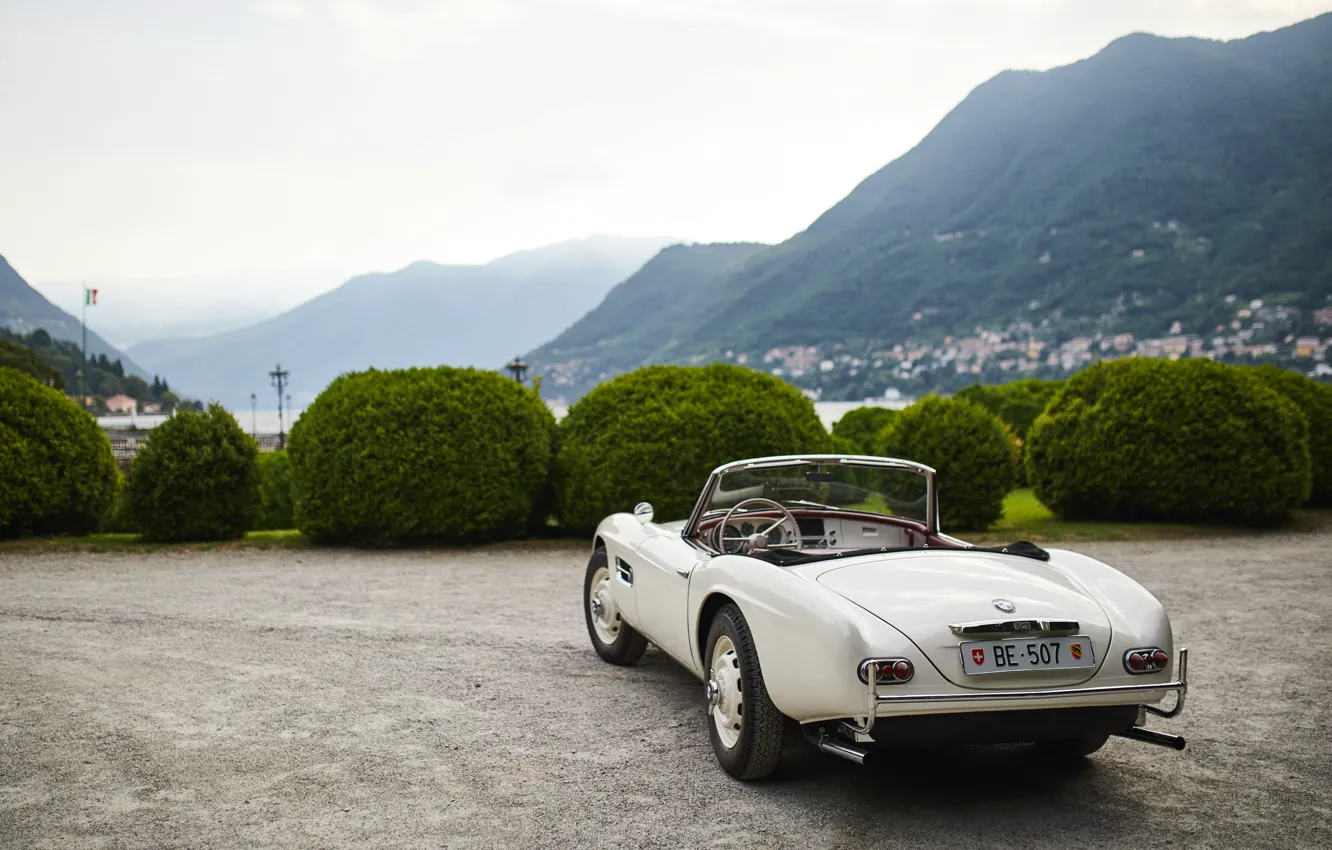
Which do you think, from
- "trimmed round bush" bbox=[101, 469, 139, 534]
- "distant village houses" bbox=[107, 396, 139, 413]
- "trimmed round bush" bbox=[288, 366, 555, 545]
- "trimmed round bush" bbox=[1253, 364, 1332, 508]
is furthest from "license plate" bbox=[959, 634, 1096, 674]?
"distant village houses" bbox=[107, 396, 139, 413]

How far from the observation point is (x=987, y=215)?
367ft

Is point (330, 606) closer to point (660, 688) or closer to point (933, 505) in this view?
point (660, 688)

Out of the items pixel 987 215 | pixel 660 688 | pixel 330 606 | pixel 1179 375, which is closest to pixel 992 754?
pixel 660 688

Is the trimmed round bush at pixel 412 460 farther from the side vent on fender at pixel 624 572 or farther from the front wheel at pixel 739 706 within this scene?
the front wheel at pixel 739 706

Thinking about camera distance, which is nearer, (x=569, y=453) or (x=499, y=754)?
(x=499, y=754)

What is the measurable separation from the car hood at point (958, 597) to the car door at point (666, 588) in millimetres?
1021

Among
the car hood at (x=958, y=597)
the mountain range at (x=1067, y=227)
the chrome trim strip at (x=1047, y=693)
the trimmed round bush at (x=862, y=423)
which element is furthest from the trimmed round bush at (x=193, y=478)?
the mountain range at (x=1067, y=227)

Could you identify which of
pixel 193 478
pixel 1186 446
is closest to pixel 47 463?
pixel 193 478

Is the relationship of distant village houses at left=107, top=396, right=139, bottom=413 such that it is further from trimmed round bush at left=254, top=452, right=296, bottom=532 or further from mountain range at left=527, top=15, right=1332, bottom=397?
trimmed round bush at left=254, top=452, right=296, bottom=532

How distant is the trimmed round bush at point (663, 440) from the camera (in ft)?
41.0

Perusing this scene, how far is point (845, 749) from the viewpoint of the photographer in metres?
3.70

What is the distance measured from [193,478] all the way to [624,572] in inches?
323

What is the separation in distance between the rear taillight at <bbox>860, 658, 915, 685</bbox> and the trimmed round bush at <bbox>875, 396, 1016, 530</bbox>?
971 cm

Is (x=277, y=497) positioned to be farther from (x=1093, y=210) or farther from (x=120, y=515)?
(x=1093, y=210)
